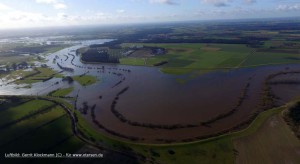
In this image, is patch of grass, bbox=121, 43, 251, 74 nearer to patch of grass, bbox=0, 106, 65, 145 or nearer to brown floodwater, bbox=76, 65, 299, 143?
brown floodwater, bbox=76, 65, 299, 143

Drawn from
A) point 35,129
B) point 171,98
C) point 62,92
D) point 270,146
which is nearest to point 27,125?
point 35,129

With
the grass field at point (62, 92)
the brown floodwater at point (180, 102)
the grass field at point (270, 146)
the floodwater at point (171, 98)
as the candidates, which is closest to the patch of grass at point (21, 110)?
the grass field at point (62, 92)

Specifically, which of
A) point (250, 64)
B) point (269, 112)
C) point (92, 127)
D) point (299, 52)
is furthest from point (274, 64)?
point (92, 127)

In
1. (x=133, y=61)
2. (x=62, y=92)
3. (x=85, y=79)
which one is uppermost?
(x=133, y=61)

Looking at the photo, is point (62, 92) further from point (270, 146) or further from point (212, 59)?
Result: point (212, 59)

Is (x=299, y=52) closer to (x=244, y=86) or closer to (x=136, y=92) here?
(x=244, y=86)

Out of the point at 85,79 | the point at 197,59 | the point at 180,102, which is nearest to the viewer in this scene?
the point at 180,102
